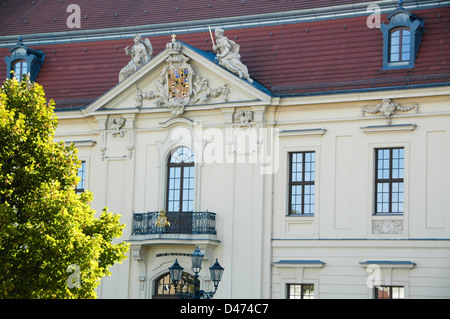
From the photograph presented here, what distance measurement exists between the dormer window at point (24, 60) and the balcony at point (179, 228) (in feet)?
26.7

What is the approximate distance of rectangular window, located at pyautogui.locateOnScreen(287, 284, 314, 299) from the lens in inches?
1270

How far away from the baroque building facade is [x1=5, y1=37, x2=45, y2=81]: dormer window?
5.16 ft

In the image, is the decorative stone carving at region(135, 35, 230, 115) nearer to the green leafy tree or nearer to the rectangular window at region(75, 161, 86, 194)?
the rectangular window at region(75, 161, 86, 194)

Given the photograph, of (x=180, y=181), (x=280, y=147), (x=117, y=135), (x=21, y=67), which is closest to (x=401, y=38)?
(x=280, y=147)

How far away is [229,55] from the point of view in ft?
112

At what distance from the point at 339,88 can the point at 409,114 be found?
2.47 m

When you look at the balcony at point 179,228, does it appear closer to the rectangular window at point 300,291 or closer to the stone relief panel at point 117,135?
the stone relief panel at point 117,135

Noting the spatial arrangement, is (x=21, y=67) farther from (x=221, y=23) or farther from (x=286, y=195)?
(x=286, y=195)

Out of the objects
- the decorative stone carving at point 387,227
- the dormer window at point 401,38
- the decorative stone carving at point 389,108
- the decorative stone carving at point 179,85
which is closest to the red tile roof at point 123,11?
the dormer window at point 401,38

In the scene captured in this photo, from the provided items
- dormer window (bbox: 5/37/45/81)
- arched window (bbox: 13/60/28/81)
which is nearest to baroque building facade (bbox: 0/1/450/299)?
dormer window (bbox: 5/37/45/81)

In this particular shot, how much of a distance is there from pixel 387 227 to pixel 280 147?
14.9ft

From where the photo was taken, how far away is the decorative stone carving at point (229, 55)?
111 feet
